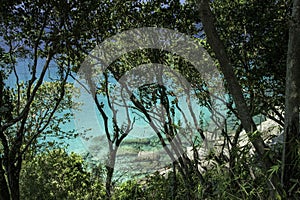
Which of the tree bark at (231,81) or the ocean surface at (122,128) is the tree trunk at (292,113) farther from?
the ocean surface at (122,128)

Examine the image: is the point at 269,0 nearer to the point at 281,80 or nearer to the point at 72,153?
the point at 281,80

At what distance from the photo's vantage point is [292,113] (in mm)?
1500

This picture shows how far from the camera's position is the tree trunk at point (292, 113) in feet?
4.80

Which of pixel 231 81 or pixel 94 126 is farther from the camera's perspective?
pixel 94 126

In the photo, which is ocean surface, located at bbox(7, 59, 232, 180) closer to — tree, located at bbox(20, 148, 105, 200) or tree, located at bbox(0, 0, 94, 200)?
tree, located at bbox(0, 0, 94, 200)

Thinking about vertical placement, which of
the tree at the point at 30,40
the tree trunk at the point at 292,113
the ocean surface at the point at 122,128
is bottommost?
the tree trunk at the point at 292,113

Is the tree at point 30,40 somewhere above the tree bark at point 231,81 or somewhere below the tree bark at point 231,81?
above

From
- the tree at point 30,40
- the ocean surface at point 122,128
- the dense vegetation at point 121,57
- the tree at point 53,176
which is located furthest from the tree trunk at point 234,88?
the tree at point 53,176

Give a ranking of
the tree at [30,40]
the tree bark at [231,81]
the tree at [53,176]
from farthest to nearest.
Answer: the tree at [53,176], the tree at [30,40], the tree bark at [231,81]

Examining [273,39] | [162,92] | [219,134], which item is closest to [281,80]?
[273,39]

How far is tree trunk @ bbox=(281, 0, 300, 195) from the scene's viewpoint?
1.46 metres

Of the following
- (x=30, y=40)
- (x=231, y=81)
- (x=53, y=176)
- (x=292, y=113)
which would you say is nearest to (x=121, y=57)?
(x=30, y=40)

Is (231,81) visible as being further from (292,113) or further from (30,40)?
(30,40)

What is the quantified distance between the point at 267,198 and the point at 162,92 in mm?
2140
